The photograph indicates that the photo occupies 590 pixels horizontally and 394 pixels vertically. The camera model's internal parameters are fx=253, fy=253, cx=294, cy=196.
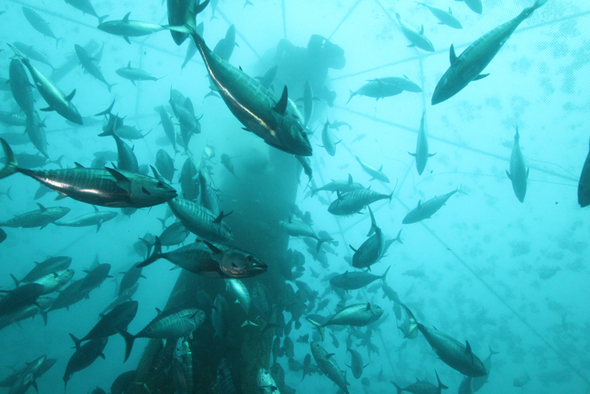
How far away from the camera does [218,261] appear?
73.6 inches

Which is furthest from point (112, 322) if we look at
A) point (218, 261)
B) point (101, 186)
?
point (101, 186)

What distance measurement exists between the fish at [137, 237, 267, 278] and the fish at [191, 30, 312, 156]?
85cm

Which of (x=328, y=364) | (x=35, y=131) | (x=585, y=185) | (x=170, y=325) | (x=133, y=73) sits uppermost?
(x=585, y=185)

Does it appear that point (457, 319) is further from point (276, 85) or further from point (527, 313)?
point (276, 85)

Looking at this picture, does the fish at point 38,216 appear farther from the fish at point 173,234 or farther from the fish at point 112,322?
the fish at point 112,322

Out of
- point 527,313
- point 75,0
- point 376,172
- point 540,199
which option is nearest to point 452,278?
point 527,313

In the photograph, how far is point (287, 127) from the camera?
1.33 meters

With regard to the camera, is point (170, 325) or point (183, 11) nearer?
point (183, 11)

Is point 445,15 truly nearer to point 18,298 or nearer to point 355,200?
point 355,200

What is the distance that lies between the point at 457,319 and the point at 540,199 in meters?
14.6

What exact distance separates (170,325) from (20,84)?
432 cm

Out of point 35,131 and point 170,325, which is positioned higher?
point 35,131

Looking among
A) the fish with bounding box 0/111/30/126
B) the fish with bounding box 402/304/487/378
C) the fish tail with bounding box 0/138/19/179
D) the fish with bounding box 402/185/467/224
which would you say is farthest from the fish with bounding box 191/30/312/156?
the fish with bounding box 0/111/30/126

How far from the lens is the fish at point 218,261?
70.0 inches
